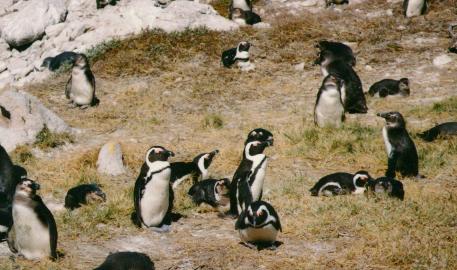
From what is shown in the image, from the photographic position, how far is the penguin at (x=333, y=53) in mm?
14516

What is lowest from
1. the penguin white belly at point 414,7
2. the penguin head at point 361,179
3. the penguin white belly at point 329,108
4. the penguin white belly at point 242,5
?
the penguin head at point 361,179

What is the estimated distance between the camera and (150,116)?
44.2 feet

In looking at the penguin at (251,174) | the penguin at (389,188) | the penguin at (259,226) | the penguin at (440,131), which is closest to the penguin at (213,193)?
the penguin at (251,174)

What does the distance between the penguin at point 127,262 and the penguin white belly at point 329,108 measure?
6.17 metres

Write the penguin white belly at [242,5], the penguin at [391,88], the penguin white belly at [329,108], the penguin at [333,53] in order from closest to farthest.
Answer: the penguin white belly at [329,108] < the penguin at [391,88] < the penguin at [333,53] < the penguin white belly at [242,5]

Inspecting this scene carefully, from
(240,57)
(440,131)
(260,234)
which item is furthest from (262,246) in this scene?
(240,57)

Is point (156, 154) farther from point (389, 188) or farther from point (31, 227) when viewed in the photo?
point (389, 188)

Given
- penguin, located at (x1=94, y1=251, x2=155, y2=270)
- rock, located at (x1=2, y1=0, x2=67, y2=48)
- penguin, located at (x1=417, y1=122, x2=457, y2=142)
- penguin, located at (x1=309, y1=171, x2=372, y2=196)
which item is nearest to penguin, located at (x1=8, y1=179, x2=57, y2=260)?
penguin, located at (x1=94, y1=251, x2=155, y2=270)

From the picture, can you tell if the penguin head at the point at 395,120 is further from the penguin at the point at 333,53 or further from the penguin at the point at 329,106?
the penguin at the point at 333,53

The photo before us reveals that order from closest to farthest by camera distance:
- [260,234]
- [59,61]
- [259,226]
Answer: [259,226] → [260,234] → [59,61]

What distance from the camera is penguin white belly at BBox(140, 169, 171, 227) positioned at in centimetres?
822

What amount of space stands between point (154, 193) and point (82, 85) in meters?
6.20

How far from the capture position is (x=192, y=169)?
1022cm

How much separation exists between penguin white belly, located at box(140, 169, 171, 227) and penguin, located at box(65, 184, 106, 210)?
1063mm
